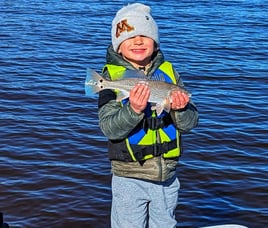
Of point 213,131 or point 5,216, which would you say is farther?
point 213,131

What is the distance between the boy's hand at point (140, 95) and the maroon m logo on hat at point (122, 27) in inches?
21.3

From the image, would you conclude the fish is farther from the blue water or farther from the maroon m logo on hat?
the blue water

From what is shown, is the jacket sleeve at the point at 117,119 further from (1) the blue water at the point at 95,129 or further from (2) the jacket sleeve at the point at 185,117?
(1) the blue water at the point at 95,129

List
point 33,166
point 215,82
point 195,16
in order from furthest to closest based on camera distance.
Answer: point 195,16
point 215,82
point 33,166

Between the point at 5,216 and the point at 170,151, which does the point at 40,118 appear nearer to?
the point at 5,216

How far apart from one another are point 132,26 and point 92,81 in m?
0.50

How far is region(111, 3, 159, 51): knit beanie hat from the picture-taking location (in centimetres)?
448

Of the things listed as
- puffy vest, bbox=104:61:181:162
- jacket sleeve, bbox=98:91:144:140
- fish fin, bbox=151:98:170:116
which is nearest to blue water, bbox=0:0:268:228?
puffy vest, bbox=104:61:181:162

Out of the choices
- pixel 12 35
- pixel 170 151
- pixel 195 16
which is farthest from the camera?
pixel 195 16

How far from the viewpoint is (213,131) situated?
9.53m

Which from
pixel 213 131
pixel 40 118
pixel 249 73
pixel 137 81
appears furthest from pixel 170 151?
pixel 249 73

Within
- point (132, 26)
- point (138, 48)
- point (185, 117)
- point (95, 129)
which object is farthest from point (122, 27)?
point (95, 129)

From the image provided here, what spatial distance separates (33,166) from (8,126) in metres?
1.59

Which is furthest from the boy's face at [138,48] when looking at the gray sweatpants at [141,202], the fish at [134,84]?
the gray sweatpants at [141,202]
